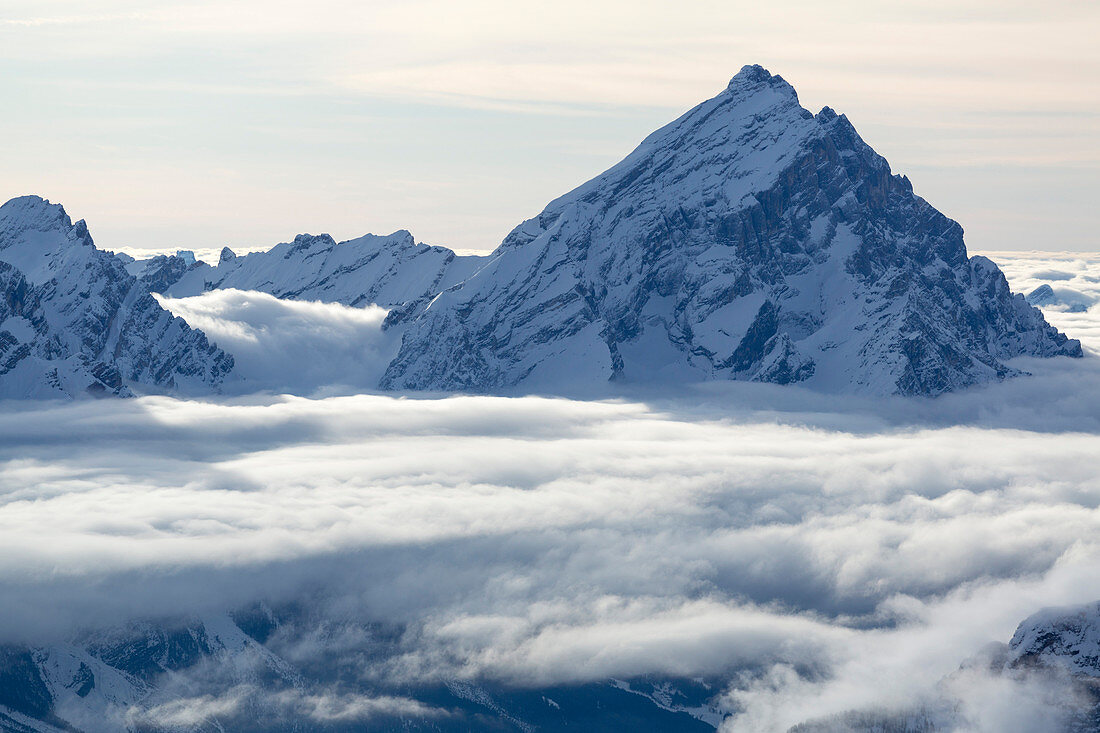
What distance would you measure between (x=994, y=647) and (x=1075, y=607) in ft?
55.7

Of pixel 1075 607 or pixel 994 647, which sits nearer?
pixel 1075 607

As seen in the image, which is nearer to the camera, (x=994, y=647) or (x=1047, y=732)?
(x=1047, y=732)

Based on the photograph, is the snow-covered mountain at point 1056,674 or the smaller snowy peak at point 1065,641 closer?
the snow-covered mountain at point 1056,674

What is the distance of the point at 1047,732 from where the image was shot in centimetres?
17825

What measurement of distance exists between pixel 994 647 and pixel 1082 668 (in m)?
19.1

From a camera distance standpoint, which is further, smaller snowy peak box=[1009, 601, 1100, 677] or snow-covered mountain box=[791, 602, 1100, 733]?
smaller snowy peak box=[1009, 601, 1100, 677]

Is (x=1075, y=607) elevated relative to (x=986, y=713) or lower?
elevated

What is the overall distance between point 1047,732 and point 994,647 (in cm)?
1877

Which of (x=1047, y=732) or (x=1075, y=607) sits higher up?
(x=1075, y=607)

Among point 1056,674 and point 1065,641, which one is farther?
point 1065,641

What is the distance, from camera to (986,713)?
18462 centimetres

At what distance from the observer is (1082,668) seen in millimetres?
177125

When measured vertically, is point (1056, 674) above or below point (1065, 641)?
below
